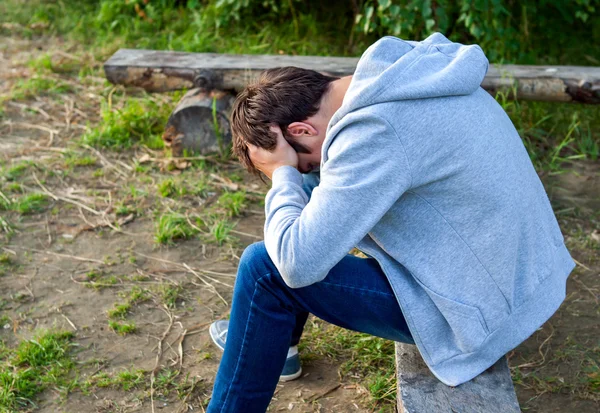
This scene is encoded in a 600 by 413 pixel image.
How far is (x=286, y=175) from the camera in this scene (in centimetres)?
215

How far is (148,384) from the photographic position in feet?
8.89

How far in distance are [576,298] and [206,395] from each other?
5.32 ft

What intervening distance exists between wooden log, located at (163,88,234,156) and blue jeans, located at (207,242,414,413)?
214cm

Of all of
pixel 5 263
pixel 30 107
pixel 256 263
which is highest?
pixel 256 263

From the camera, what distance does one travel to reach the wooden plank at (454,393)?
2010 mm

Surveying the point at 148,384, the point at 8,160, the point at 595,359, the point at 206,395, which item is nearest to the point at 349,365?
the point at 206,395

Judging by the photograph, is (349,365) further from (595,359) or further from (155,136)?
(155,136)

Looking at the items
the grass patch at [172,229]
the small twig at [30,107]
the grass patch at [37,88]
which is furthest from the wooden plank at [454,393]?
the grass patch at [37,88]

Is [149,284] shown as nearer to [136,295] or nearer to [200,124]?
[136,295]

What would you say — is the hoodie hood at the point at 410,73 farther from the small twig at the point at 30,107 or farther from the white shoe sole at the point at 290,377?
the small twig at the point at 30,107

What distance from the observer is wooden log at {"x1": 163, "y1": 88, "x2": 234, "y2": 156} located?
4164mm

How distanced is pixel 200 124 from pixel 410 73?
250 centimetres

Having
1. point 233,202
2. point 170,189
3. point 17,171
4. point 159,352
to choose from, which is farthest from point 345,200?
point 17,171

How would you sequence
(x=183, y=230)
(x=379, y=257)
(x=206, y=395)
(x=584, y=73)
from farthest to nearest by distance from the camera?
(x=584, y=73) < (x=183, y=230) < (x=206, y=395) < (x=379, y=257)
